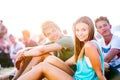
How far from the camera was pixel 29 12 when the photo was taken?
221cm

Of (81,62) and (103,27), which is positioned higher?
(103,27)

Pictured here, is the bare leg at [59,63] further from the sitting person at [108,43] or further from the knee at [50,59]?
the sitting person at [108,43]

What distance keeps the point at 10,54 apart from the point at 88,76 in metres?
0.75

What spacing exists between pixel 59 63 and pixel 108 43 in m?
0.38

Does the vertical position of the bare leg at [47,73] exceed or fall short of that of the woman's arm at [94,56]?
it falls short

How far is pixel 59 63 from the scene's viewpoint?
1.96 metres

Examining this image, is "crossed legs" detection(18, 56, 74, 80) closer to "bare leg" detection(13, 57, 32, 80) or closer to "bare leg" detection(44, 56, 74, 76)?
"bare leg" detection(44, 56, 74, 76)

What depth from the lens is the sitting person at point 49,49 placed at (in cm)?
207

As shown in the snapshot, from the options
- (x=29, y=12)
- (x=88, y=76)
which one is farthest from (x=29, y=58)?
(x=88, y=76)

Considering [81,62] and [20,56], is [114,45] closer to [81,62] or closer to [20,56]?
[81,62]

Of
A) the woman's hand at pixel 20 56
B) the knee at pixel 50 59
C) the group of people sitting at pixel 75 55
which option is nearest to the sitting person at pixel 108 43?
the group of people sitting at pixel 75 55

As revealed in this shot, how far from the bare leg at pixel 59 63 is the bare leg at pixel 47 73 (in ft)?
0.15

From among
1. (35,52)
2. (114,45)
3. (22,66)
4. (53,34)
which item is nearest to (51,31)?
(53,34)

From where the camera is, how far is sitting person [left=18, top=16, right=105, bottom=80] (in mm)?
1742
